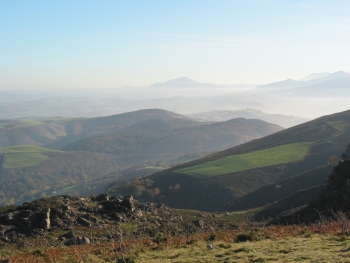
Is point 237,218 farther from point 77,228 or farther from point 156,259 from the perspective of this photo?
point 156,259

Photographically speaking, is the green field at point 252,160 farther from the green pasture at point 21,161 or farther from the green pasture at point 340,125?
the green pasture at point 21,161

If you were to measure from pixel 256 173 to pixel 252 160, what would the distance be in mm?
8587

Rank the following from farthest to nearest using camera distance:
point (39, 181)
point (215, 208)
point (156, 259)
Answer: point (39, 181) < point (215, 208) < point (156, 259)

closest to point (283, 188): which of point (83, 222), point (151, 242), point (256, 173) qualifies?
point (256, 173)

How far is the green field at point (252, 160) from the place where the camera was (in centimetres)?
7550

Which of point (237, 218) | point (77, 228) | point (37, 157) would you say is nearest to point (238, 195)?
point (237, 218)

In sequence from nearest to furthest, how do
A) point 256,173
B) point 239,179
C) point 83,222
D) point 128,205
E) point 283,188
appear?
1. point 83,222
2. point 128,205
3. point 283,188
4. point 239,179
5. point 256,173

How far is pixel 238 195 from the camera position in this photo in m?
62.8

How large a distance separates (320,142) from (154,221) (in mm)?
64892

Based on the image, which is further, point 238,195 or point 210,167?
point 210,167

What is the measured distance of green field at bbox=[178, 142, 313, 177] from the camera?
75.5 metres

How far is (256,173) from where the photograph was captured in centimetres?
7031

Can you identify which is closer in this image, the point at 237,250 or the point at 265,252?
the point at 265,252

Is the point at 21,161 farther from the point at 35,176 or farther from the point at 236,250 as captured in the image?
the point at 236,250
